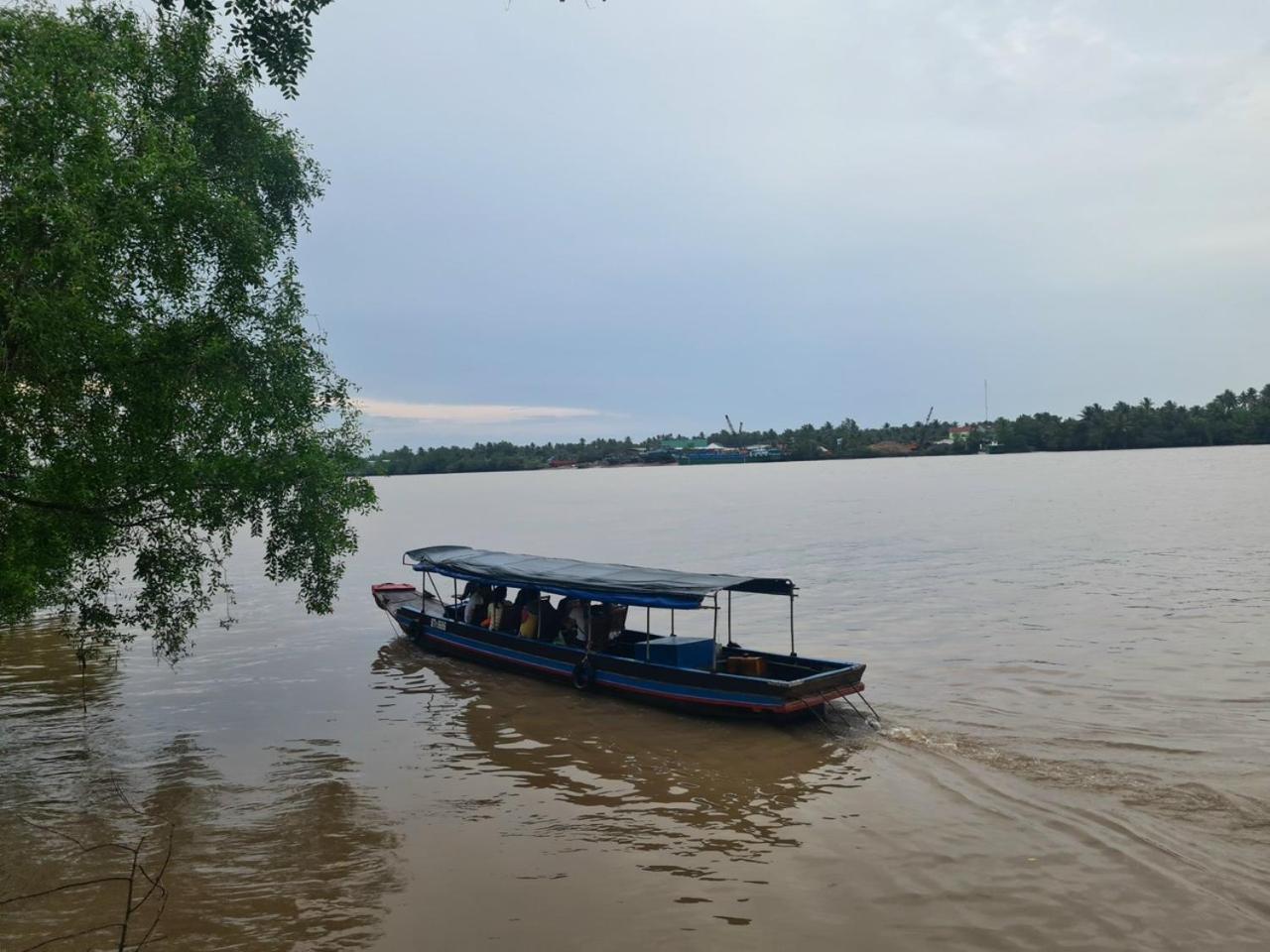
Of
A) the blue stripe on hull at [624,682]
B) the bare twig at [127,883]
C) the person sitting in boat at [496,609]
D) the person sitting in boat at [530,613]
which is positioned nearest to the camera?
the bare twig at [127,883]

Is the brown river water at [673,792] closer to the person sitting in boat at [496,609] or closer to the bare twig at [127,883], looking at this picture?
the bare twig at [127,883]

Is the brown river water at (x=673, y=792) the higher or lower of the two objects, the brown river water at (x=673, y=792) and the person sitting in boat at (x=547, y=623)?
the lower

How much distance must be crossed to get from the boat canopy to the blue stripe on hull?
128cm

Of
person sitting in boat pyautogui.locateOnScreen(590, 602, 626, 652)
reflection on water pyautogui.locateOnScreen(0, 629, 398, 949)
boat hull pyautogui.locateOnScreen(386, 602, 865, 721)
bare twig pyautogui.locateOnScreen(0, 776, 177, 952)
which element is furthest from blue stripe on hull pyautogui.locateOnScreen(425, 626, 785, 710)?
bare twig pyautogui.locateOnScreen(0, 776, 177, 952)

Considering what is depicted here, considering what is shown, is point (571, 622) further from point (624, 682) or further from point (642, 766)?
point (642, 766)

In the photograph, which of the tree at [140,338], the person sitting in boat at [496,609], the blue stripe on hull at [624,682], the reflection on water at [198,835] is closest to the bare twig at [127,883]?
the reflection on water at [198,835]

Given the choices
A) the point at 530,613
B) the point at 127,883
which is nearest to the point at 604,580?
the point at 530,613

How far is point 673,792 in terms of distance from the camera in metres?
10.8

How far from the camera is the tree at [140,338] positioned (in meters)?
7.88

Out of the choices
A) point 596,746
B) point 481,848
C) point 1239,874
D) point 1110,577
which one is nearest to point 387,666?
point 596,746

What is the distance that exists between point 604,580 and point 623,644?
1759 mm

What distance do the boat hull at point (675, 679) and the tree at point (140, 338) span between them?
15.5 feet

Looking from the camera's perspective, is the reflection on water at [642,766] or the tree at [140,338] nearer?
the tree at [140,338]

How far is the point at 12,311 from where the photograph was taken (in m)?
7.48
